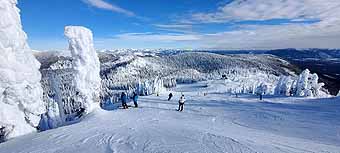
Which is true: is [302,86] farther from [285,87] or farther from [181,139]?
[181,139]

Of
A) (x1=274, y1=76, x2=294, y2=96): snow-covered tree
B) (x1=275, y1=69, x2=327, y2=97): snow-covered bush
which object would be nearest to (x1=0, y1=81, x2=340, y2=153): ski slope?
(x1=275, y1=69, x2=327, y2=97): snow-covered bush

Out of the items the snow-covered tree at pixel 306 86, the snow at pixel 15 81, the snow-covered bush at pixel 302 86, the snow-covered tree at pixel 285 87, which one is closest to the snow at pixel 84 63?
the snow at pixel 15 81

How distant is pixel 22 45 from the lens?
19.2m

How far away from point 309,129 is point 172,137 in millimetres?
9723

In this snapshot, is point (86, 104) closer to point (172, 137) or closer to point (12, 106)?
point (12, 106)

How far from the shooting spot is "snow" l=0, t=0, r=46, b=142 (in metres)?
17.5

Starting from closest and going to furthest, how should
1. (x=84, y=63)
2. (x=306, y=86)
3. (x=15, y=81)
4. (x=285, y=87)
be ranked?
(x=15, y=81) → (x=84, y=63) → (x=306, y=86) → (x=285, y=87)

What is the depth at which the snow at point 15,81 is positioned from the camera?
689 inches

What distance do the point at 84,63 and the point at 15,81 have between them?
7.83 m

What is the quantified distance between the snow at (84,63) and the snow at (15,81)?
5.01 m

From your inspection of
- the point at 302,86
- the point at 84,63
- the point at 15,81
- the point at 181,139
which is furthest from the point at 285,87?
the point at 15,81

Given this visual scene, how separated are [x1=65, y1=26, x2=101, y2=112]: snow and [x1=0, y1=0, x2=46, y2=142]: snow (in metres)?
5.01

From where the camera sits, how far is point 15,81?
704 inches

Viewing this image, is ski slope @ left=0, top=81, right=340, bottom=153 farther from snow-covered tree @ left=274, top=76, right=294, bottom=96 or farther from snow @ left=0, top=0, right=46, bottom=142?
snow-covered tree @ left=274, top=76, right=294, bottom=96
